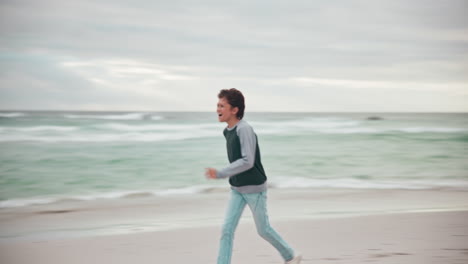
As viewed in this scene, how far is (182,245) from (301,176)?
8.96 metres

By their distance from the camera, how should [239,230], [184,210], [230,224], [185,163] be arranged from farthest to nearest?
[185,163], [184,210], [239,230], [230,224]

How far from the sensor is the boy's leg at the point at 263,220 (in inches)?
137

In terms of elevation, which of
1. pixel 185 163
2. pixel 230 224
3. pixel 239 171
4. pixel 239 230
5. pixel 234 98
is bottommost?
pixel 185 163

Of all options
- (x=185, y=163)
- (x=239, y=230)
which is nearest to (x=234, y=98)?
(x=239, y=230)

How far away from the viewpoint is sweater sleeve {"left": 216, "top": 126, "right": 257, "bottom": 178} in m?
3.23

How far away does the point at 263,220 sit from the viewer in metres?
3.55

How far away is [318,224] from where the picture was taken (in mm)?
6289

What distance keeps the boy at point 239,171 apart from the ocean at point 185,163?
6.71 metres

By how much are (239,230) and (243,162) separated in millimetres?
2911

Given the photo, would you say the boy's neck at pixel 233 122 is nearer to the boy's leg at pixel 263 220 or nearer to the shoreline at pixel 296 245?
the boy's leg at pixel 263 220

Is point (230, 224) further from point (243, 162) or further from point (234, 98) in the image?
point (234, 98)

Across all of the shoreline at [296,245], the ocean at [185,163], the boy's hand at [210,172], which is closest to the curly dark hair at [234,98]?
the boy's hand at [210,172]

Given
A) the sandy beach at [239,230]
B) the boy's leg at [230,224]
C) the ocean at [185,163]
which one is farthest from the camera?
the ocean at [185,163]

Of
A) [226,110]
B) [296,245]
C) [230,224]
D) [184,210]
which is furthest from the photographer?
[184,210]
